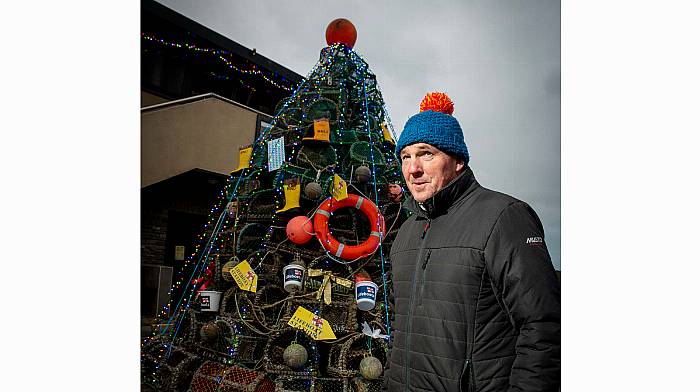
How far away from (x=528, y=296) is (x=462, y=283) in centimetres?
18

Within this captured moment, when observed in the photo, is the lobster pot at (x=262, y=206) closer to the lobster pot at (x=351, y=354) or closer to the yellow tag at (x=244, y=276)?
the yellow tag at (x=244, y=276)

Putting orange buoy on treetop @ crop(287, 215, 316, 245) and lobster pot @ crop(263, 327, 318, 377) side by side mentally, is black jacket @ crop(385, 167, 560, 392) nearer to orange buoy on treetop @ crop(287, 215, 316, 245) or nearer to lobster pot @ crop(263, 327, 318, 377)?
lobster pot @ crop(263, 327, 318, 377)

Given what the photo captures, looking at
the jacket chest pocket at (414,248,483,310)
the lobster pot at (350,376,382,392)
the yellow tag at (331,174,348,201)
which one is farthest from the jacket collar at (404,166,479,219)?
the yellow tag at (331,174,348,201)

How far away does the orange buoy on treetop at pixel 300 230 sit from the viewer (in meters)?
3.44

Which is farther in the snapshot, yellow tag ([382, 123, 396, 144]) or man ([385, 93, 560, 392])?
yellow tag ([382, 123, 396, 144])

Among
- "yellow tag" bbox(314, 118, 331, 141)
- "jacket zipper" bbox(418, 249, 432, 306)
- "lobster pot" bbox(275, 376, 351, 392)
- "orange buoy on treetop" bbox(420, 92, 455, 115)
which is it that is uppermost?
"yellow tag" bbox(314, 118, 331, 141)

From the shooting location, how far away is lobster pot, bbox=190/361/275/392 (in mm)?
3037

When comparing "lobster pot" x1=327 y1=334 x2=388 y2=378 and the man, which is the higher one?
the man

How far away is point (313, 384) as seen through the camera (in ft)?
9.96

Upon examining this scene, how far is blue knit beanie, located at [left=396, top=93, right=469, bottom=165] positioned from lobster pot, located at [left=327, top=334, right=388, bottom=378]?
1805 millimetres
